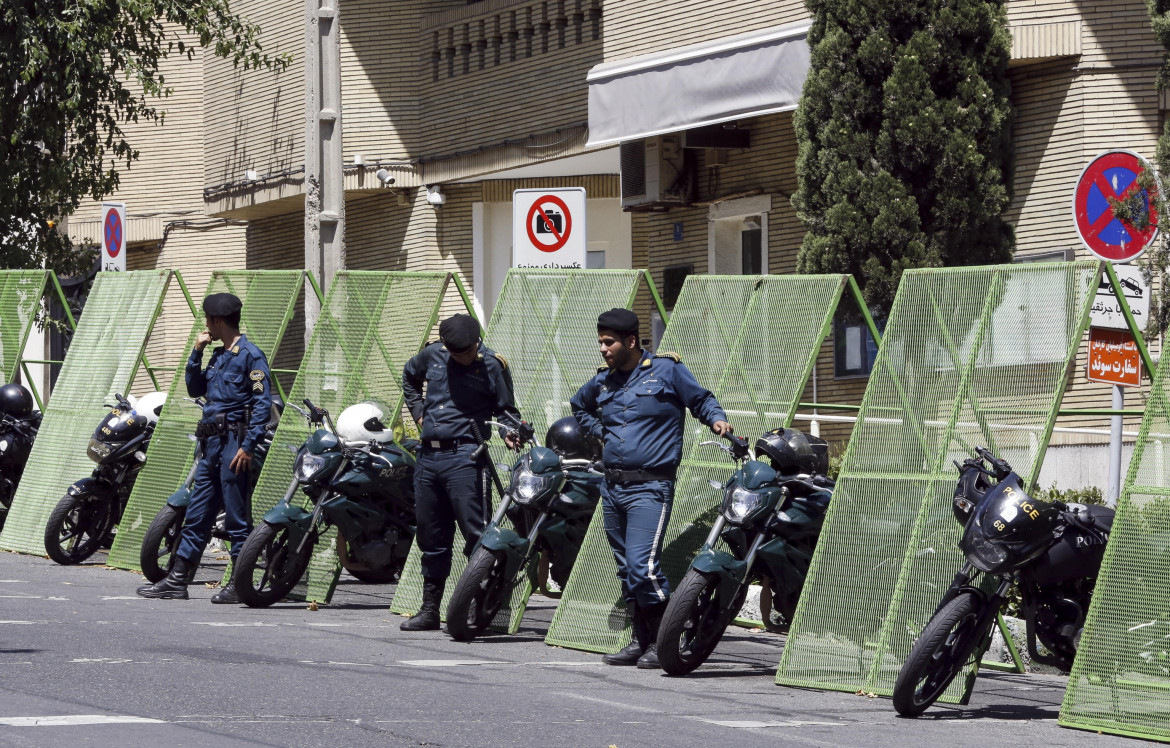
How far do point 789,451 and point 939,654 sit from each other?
190cm

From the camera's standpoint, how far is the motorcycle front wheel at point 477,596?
10.9 meters

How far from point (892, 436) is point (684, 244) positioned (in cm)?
1209

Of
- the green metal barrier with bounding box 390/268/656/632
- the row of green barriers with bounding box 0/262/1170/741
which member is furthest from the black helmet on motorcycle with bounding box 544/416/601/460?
the green metal barrier with bounding box 390/268/656/632

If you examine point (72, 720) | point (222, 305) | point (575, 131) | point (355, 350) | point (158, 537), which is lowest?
point (72, 720)

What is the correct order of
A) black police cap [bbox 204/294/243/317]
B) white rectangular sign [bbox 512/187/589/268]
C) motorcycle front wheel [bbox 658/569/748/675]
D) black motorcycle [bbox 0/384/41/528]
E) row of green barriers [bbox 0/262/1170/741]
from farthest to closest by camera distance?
1. black motorcycle [bbox 0/384/41/528]
2. white rectangular sign [bbox 512/187/589/268]
3. black police cap [bbox 204/294/243/317]
4. motorcycle front wheel [bbox 658/569/748/675]
5. row of green barriers [bbox 0/262/1170/741]

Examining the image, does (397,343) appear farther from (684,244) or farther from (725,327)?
(684,244)

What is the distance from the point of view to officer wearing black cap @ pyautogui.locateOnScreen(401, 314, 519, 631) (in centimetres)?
1136

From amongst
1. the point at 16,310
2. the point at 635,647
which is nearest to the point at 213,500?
the point at 635,647

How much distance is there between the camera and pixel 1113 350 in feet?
35.6

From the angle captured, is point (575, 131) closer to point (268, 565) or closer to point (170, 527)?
point (170, 527)

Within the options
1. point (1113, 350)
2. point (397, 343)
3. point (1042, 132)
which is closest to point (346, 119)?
point (1042, 132)

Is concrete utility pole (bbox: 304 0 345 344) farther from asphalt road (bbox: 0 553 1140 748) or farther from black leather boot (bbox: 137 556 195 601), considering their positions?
asphalt road (bbox: 0 553 1140 748)

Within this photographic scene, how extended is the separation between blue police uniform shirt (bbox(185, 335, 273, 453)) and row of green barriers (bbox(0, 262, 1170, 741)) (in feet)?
1.81

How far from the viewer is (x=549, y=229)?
13.9m
